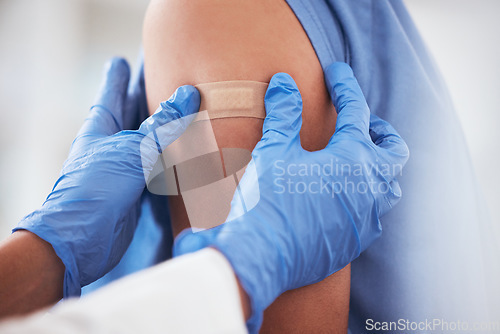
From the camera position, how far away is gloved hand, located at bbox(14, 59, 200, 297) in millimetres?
623

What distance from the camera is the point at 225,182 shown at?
69 centimetres

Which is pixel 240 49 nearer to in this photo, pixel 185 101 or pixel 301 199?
pixel 185 101

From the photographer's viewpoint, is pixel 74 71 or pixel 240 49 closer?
pixel 240 49

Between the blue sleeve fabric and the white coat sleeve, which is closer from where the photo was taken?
the white coat sleeve

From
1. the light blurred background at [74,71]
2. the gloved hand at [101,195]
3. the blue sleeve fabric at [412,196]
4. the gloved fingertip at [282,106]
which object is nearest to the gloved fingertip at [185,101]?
the gloved hand at [101,195]

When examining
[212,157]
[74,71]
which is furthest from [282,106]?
[74,71]

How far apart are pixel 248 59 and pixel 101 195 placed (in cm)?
39

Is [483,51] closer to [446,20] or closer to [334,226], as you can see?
[446,20]

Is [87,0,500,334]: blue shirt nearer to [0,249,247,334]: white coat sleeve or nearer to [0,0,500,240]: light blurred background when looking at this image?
[0,0,500,240]: light blurred background

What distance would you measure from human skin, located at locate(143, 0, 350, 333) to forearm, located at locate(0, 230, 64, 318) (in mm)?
256

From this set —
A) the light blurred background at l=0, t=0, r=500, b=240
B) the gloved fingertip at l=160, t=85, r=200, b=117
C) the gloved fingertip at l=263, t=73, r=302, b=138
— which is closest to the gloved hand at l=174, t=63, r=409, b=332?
the gloved fingertip at l=263, t=73, r=302, b=138

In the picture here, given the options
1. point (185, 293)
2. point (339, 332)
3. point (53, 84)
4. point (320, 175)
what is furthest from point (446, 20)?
point (53, 84)

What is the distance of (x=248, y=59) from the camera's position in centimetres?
68

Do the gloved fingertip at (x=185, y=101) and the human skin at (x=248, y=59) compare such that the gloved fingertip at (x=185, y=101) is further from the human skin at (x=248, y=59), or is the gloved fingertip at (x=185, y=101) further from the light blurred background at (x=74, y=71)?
the light blurred background at (x=74, y=71)
